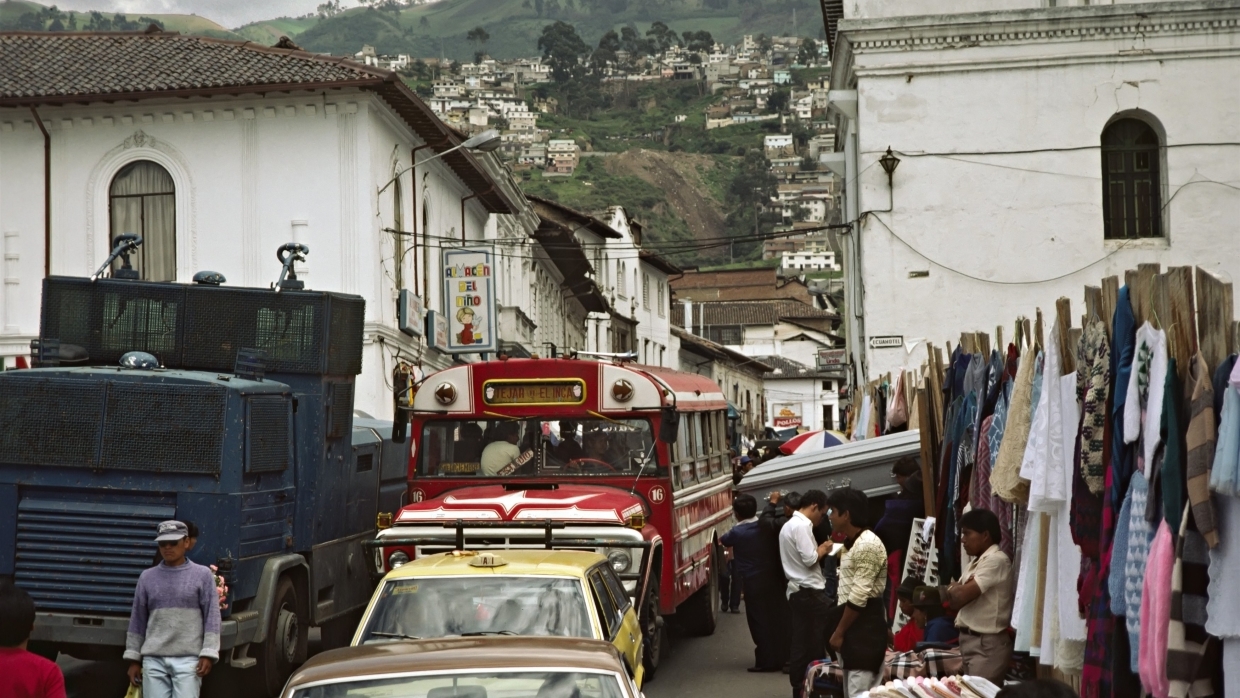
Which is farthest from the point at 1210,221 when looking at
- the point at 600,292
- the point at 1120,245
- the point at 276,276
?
the point at 600,292

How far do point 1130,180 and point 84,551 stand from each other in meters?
19.6

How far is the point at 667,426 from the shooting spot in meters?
14.0

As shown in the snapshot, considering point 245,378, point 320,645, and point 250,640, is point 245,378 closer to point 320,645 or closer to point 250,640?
point 250,640

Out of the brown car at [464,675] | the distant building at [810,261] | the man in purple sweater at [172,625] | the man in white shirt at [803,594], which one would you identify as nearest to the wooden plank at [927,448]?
the man in white shirt at [803,594]

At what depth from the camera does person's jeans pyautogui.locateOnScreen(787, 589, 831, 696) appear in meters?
12.5

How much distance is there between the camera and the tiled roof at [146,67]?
2638cm

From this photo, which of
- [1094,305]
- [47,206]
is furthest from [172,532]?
[47,206]

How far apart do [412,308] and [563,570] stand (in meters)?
20.1

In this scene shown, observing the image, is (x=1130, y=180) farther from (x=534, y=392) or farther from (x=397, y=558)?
(x=397, y=558)

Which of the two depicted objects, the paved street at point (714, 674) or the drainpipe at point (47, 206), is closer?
the paved street at point (714, 674)

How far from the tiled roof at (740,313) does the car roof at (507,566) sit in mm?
89951

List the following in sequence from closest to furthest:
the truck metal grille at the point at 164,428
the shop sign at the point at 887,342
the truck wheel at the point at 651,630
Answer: the truck metal grille at the point at 164,428
the truck wheel at the point at 651,630
the shop sign at the point at 887,342

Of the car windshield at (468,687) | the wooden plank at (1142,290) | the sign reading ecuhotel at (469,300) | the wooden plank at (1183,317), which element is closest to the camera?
the car windshield at (468,687)

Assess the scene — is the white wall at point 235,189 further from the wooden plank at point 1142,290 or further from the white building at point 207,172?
the wooden plank at point 1142,290
